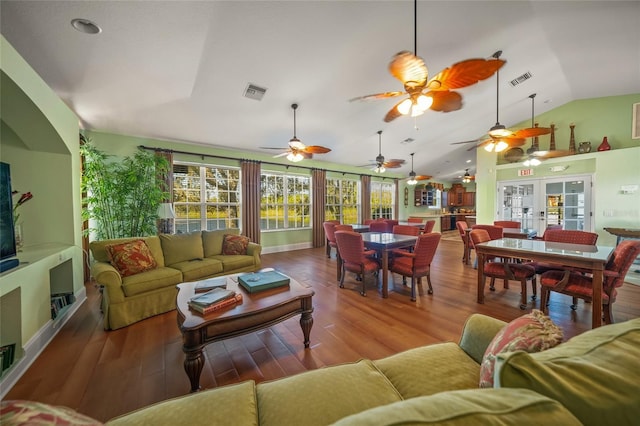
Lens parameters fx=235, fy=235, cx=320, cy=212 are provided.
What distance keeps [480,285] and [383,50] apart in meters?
3.34

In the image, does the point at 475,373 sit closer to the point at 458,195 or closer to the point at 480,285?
the point at 480,285

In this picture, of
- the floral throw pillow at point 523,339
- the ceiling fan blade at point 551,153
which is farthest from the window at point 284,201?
the floral throw pillow at point 523,339

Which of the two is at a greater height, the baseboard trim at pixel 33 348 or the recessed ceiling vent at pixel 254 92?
the recessed ceiling vent at pixel 254 92

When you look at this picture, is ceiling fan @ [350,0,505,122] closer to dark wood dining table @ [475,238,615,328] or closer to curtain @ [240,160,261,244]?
dark wood dining table @ [475,238,615,328]

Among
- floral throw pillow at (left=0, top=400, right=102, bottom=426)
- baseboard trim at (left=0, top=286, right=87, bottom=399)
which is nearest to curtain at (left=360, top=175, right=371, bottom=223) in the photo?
baseboard trim at (left=0, top=286, right=87, bottom=399)

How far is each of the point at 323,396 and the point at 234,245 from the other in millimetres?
3064

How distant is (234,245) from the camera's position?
3.68 meters

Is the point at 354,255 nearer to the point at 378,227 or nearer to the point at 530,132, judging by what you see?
the point at 378,227

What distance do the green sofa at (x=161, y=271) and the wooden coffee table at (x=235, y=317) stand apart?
0.73 meters

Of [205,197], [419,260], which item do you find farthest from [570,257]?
[205,197]

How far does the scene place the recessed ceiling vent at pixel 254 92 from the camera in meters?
3.58

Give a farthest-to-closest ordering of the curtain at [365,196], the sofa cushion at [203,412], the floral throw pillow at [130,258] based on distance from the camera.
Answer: the curtain at [365,196] → the floral throw pillow at [130,258] → the sofa cushion at [203,412]

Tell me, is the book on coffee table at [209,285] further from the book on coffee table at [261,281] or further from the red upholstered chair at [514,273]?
the red upholstered chair at [514,273]

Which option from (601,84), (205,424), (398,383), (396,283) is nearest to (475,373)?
(398,383)
